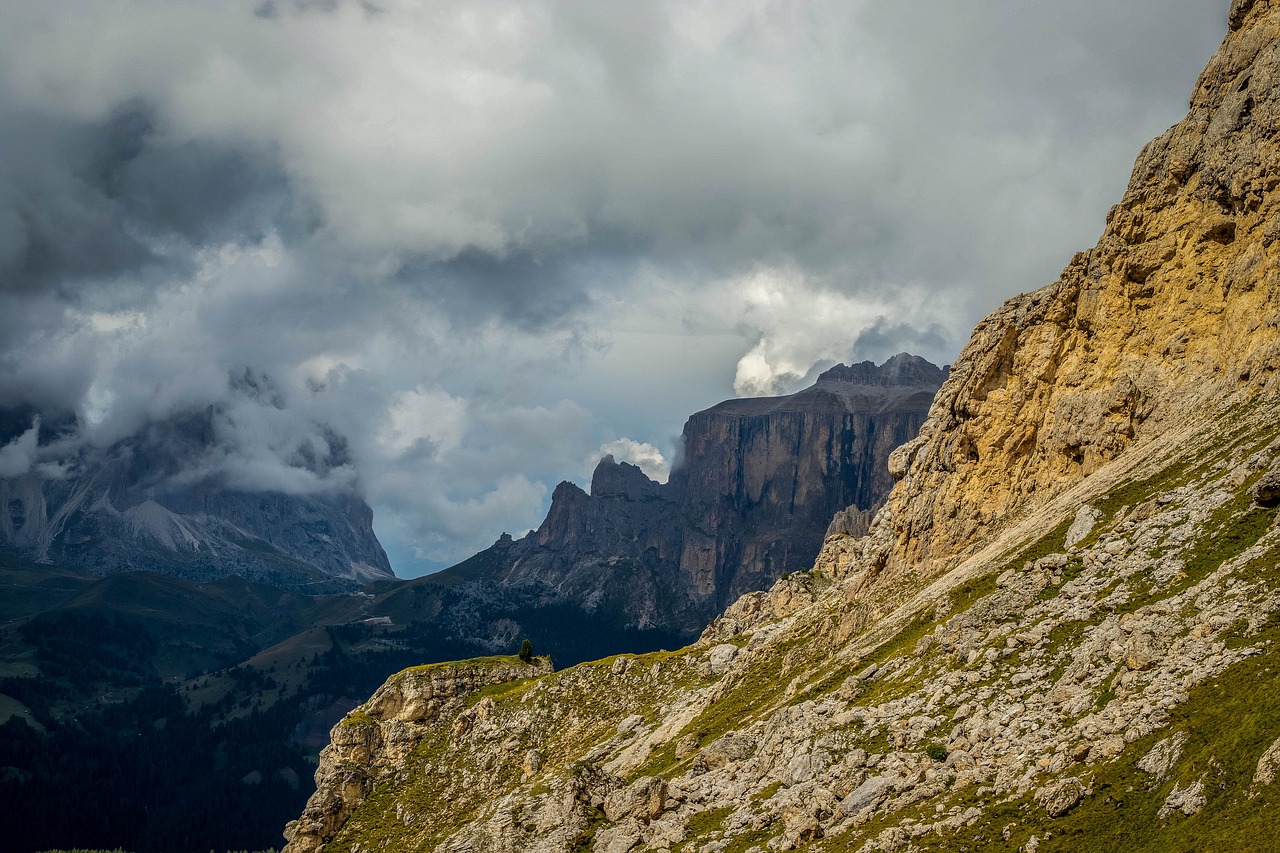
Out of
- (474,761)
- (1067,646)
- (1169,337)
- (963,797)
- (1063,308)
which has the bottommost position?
(963,797)

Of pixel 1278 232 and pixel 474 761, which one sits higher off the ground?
pixel 1278 232

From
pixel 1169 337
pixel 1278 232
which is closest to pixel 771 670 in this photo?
pixel 1169 337

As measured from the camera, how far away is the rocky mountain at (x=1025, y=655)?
55.8 metres

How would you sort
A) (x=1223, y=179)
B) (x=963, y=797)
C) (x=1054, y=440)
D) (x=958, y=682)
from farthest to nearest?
1. (x=1054, y=440)
2. (x=1223, y=179)
3. (x=958, y=682)
4. (x=963, y=797)

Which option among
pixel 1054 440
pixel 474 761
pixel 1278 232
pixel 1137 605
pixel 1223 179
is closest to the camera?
pixel 1137 605

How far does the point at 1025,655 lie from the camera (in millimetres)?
72500

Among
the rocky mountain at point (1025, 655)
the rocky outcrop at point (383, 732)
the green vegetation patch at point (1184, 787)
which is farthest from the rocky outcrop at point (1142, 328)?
the rocky outcrop at point (383, 732)

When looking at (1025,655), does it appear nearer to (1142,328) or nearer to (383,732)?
(1142,328)

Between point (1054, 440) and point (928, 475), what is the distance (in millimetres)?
24969

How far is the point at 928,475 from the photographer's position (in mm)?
136375

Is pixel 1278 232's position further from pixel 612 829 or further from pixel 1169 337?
pixel 612 829

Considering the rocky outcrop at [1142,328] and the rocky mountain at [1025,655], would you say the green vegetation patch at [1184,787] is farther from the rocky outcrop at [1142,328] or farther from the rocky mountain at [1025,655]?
the rocky outcrop at [1142,328]

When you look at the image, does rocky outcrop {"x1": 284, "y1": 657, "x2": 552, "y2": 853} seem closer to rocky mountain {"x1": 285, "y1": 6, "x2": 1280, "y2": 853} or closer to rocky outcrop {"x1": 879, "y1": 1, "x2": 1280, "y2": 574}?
rocky mountain {"x1": 285, "y1": 6, "x2": 1280, "y2": 853}

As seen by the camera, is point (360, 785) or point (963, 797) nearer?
point (963, 797)
